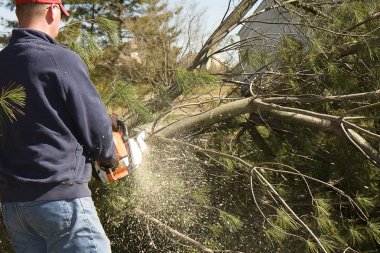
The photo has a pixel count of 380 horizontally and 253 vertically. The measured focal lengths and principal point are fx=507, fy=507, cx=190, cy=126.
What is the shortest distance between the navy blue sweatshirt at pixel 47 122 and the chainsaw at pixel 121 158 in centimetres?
31

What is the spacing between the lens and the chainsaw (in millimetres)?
2188

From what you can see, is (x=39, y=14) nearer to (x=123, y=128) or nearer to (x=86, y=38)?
(x=123, y=128)

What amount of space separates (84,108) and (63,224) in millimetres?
419

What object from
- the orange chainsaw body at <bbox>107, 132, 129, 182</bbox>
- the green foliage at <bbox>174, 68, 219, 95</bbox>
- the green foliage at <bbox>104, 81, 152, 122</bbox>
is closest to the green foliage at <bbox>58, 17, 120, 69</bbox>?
the green foliage at <bbox>104, 81, 152, 122</bbox>

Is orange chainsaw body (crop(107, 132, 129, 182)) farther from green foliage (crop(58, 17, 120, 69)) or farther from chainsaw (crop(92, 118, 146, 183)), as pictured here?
green foliage (crop(58, 17, 120, 69))

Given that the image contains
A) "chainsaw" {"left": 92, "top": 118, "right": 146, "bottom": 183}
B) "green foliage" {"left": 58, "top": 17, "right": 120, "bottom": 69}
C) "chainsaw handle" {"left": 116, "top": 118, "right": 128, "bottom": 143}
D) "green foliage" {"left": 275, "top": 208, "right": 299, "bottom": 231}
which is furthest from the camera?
"green foliage" {"left": 275, "top": 208, "right": 299, "bottom": 231}

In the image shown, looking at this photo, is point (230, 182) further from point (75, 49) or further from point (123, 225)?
point (75, 49)

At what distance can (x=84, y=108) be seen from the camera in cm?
182

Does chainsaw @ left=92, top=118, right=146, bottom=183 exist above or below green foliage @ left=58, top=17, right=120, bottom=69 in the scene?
below

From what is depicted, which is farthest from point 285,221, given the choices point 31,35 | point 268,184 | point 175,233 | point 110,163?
point 31,35

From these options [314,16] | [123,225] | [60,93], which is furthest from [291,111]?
[60,93]

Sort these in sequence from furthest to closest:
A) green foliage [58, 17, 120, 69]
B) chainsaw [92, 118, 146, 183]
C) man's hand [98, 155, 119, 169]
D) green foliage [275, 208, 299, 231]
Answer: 1. green foliage [275, 208, 299, 231]
2. green foliage [58, 17, 120, 69]
3. chainsaw [92, 118, 146, 183]
4. man's hand [98, 155, 119, 169]

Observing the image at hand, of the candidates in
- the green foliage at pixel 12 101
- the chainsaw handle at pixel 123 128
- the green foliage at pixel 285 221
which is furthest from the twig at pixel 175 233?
the green foliage at pixel 12 101

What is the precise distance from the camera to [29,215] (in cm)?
182
